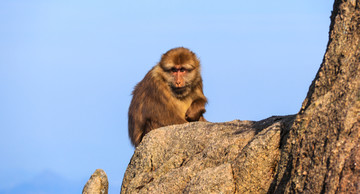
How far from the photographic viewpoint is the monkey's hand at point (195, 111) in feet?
28.4

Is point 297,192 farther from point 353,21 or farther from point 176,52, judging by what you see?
point 176,52

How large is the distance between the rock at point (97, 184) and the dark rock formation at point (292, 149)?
34cm

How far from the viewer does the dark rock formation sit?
13.2 ft

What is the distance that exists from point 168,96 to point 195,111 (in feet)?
1.76

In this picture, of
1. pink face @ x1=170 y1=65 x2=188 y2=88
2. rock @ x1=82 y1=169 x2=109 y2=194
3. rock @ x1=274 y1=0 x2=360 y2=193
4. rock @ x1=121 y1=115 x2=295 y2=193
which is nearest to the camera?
rock @ x1=274 y1=0 x2=360 y2=193

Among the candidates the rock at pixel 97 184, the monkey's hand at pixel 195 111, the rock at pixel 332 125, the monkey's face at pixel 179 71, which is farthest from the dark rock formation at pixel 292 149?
the monkey's face at pixel 179 71

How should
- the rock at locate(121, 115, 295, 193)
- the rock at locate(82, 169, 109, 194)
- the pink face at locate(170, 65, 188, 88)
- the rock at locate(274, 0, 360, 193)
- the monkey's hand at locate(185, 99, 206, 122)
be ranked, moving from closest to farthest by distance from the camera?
the rock at locate(274, 0, 360, 193)
the rock at locate(121, 115, 295, 193)
the rock at locate(82, 169, 109, 194)
the monkey's hand at locate(185, 99, 206, 122)
the pink face at locate(170, 65, 188, 88)

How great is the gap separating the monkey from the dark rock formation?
2.59 m

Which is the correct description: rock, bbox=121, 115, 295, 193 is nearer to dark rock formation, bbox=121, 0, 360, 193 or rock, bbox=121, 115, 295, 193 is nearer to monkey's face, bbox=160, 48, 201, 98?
dark rock formation, bbox=121, 0, 360, 193

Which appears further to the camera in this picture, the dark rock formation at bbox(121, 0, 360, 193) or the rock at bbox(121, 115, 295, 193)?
the rock at bbox(121, 115, 295, 193)

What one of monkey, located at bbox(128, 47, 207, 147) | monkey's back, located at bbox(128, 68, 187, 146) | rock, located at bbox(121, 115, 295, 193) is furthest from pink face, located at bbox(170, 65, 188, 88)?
rock, located at bbox(121, 115, 295, 193)

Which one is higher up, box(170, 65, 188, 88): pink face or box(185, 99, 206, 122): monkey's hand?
box(170, 65, 188, 88): pink face

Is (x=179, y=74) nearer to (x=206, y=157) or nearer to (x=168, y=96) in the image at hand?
(x=168, y=96)

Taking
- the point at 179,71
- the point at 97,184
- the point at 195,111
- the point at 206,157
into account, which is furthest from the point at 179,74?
the point at 206,157
